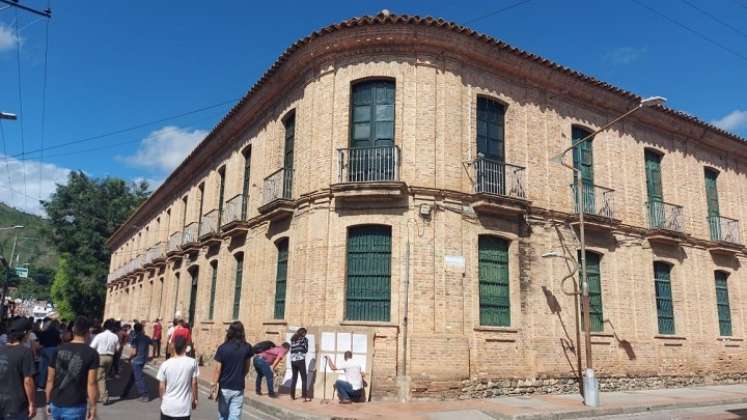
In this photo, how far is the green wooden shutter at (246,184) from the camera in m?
17.4

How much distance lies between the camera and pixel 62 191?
161 feet

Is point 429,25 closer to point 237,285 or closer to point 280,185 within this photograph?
point 280,185

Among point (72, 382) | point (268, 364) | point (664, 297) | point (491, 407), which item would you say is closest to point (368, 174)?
point (268, 364)

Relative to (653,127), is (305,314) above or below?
below

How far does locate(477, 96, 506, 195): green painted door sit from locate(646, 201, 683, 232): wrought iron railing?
6.01 m

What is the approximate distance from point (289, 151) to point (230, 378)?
10157 mm

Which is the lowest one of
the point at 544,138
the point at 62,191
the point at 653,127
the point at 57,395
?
the point at 57,395

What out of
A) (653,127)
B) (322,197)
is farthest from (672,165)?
(322,197)

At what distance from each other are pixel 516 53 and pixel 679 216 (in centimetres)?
837

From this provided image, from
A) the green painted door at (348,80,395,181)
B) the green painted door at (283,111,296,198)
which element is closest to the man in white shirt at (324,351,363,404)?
the green painted door at (348,80,395,181)

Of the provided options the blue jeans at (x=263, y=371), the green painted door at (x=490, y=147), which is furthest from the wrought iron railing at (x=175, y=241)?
the green painted door at (x=490, y=147)

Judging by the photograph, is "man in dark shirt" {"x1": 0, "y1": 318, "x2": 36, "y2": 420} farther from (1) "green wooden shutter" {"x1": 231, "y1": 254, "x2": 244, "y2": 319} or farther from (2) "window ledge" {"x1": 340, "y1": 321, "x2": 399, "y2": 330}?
(1) "green wooden shutter" {"x1": 231, "y1": 254, "x2": 244, "y2": 319}

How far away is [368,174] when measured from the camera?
12.8 metres

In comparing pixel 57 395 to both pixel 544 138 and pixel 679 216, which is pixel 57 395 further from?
pixel 679 216
